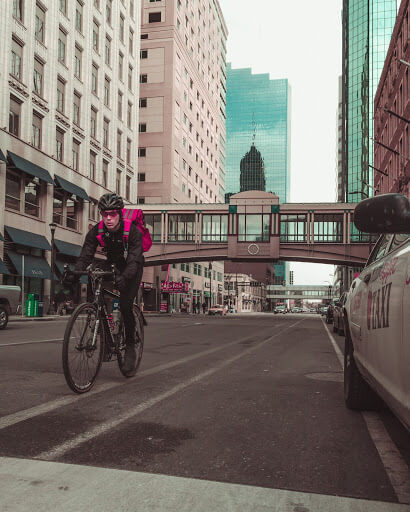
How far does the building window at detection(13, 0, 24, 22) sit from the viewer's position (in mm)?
30534

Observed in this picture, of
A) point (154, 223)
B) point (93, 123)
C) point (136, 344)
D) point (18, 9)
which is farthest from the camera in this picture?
point (154, 223)

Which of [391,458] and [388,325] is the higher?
[388,325]

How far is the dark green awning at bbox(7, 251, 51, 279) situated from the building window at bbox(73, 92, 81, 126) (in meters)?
12.1

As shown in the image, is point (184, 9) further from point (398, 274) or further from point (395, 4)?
point (398, 274)

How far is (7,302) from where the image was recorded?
55.5ft

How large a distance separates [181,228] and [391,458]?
51.0 m

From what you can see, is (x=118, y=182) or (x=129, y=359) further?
(x=118, y=182)

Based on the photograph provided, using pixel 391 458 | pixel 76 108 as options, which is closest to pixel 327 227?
pixel 76 108

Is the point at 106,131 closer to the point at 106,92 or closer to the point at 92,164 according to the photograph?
the point at 106,92

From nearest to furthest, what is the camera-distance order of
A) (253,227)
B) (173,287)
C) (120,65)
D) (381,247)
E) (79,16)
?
1. (381,247)
2. (79,16)
3. (120,65)
4. (253,227)
5. (173,287)

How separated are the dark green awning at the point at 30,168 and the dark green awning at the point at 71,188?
4.32ft

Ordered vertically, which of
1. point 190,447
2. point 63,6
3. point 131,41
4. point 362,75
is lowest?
point 190,447

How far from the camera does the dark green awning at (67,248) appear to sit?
116 feet

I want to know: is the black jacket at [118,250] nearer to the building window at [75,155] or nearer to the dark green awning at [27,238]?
the dark green awning at [27,238]
